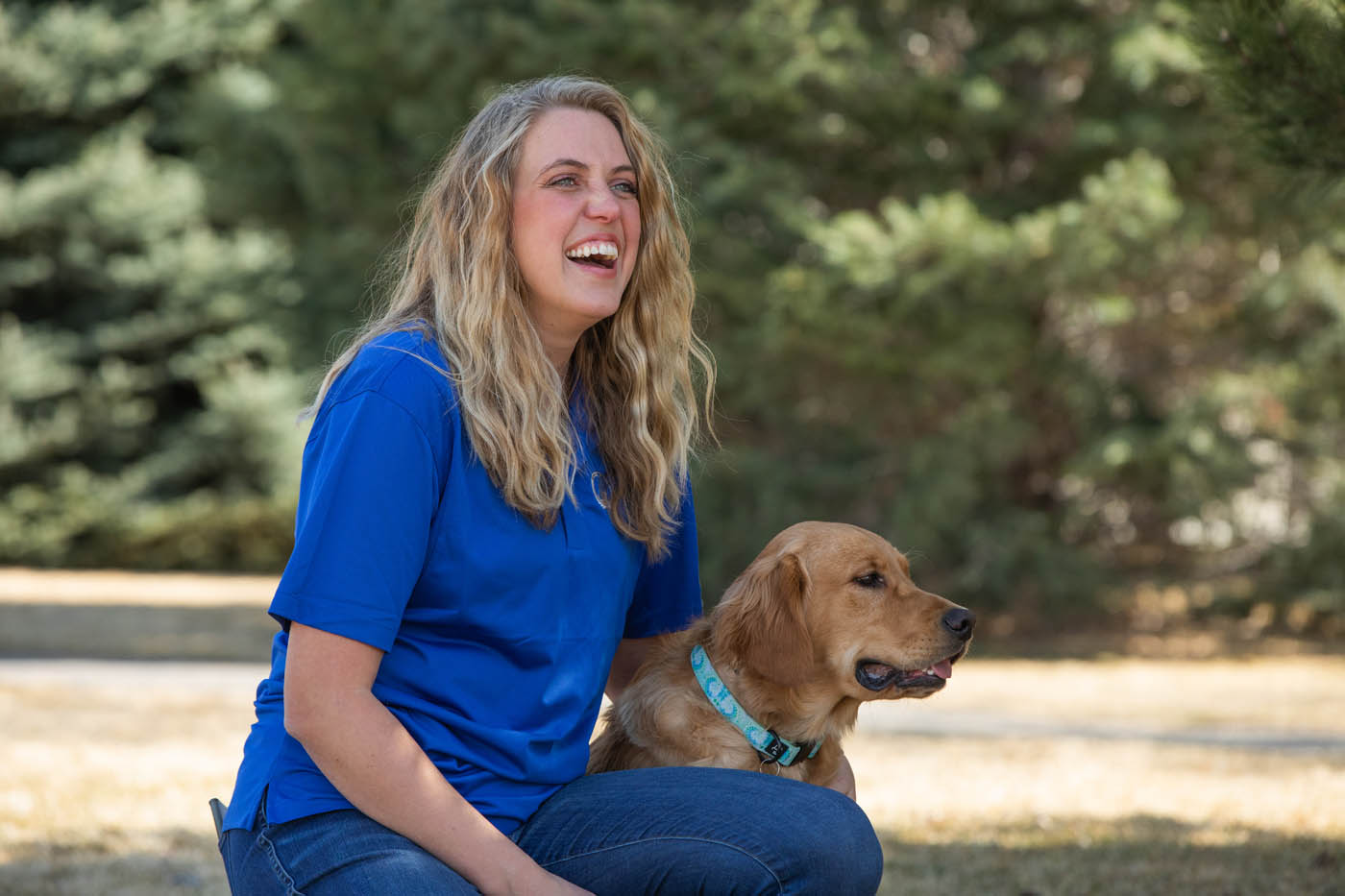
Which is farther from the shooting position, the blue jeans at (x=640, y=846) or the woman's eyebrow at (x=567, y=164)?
the woman's eyebrow at (x=567, y=164)

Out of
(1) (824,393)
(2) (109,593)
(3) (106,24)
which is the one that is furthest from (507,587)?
(3) (106,24)

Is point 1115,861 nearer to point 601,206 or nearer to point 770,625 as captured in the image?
point 770,625

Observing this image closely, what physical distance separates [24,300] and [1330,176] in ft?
75.8

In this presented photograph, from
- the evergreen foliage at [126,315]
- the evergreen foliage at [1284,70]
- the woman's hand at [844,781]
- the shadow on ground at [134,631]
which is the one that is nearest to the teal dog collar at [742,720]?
the woman's hand at [844,781]

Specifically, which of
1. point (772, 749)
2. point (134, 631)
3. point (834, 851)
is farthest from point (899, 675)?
point (134, 631)

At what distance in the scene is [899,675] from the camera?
374 cm

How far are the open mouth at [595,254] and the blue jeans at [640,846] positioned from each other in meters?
1.11

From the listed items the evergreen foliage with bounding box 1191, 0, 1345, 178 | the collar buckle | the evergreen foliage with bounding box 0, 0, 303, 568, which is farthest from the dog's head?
the evergreen foliage with bounding box 0, 0, 303, 568

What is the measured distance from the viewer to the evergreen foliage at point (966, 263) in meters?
11.7

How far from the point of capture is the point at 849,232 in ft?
37.2

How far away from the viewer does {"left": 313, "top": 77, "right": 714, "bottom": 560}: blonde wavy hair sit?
2971 mm

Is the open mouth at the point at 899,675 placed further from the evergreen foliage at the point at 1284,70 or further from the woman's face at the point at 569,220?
the evergreen foliage at the point at 1284,70

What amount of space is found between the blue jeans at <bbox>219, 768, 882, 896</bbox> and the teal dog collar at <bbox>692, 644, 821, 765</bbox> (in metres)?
0.45

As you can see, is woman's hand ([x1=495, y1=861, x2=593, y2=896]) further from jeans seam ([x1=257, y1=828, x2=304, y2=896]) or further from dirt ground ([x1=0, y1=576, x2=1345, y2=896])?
dirt ground ([x1=0, y1=576, x2=1345, y2=896])
